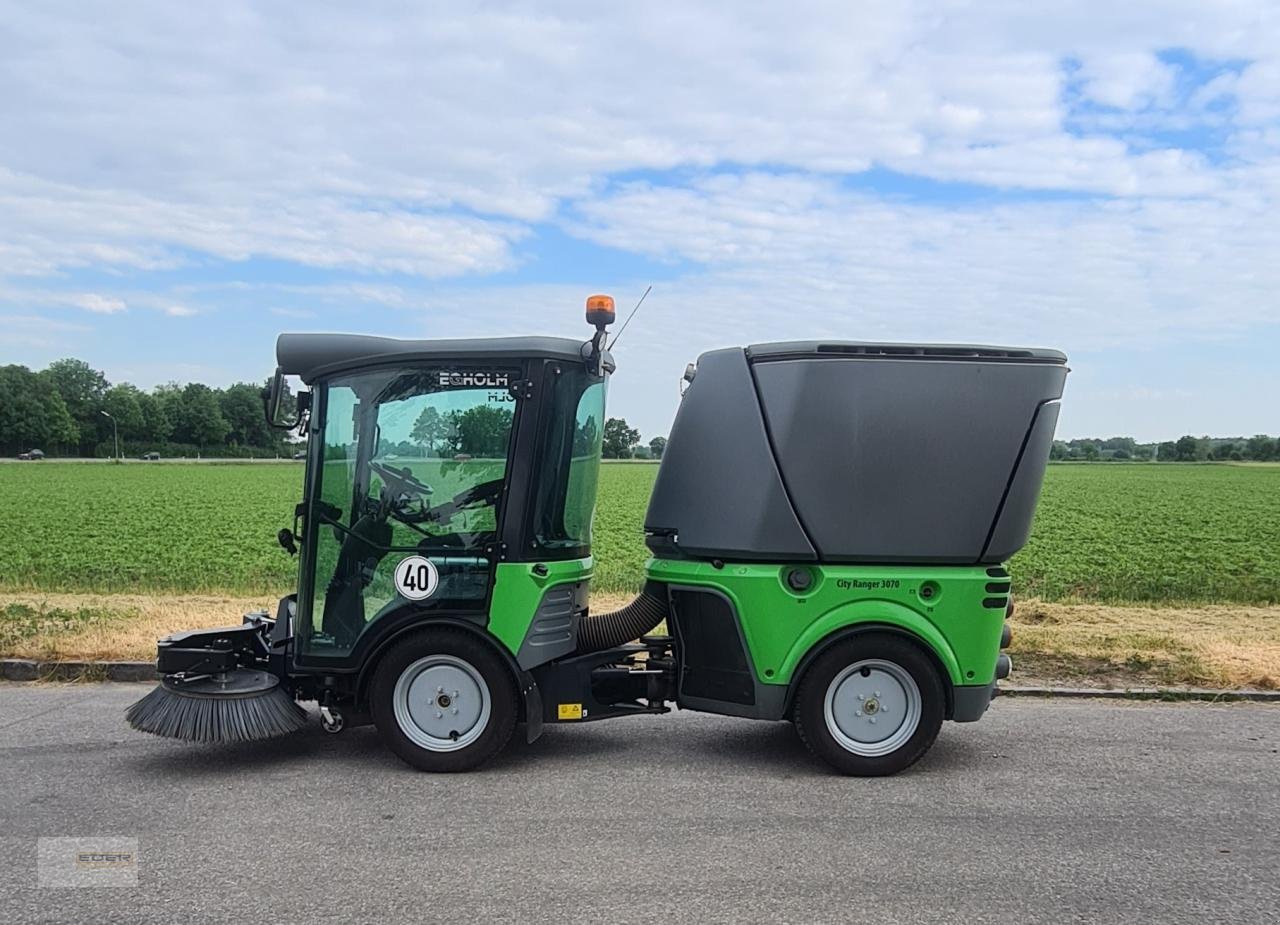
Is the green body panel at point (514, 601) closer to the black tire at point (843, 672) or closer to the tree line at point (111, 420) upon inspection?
the black tire at point (843, 672)

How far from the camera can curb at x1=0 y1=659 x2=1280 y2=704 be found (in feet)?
24.0

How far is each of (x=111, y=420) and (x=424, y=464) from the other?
11819 cm

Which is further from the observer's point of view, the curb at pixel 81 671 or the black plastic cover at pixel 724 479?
the curb at pixel 81 671

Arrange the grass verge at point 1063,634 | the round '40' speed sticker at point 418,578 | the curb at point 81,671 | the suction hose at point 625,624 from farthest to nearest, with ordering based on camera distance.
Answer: the grass verge at point 1063,634, the curb at point 81,671, the suction hose at point 625,624, the round '40' speed sticker at point 418,578

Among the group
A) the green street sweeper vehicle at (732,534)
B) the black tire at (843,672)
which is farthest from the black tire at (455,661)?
the black tire at (843,672)

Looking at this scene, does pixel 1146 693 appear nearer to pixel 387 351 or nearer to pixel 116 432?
pixel 387 351

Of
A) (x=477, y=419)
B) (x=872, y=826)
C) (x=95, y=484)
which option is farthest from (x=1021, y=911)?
(x=95, y=484)

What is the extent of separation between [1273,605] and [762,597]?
330 inches

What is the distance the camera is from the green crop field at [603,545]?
41.5 ft

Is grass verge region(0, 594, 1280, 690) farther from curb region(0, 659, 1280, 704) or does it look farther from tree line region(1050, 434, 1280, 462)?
tree line region(1050, 434, 1280, 462)

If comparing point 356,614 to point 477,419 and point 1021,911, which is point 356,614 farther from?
point 1021,911

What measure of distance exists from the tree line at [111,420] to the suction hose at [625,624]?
315ft

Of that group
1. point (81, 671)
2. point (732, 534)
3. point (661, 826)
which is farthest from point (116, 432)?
point (661, 826)

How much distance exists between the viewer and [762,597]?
543 centimetres
